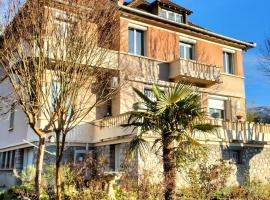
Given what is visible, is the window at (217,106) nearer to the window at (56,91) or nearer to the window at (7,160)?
the window at (7,160)

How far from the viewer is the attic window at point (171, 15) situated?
24784 mm

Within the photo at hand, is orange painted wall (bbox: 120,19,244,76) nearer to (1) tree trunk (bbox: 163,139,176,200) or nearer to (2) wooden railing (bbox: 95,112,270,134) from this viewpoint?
(2) wooden railing (bbox: 95,112,270,134)

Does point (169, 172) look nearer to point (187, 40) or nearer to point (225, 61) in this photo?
point (187, 40)

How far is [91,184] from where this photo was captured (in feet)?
32.5

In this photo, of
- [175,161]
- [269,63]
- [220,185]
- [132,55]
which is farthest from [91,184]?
[269,63]

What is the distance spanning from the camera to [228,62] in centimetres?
2666

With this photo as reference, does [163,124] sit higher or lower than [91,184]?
higher

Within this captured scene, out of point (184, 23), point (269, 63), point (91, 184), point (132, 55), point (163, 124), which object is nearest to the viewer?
point (91, 184)

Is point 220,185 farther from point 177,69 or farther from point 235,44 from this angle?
point 235,44

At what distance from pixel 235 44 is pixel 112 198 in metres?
18.7

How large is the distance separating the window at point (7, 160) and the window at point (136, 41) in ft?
33.0

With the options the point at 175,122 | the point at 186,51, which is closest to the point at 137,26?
the point at 186,51

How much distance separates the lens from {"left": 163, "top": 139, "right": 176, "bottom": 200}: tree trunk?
10.3m

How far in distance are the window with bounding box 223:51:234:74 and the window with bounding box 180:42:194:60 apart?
3.02m
